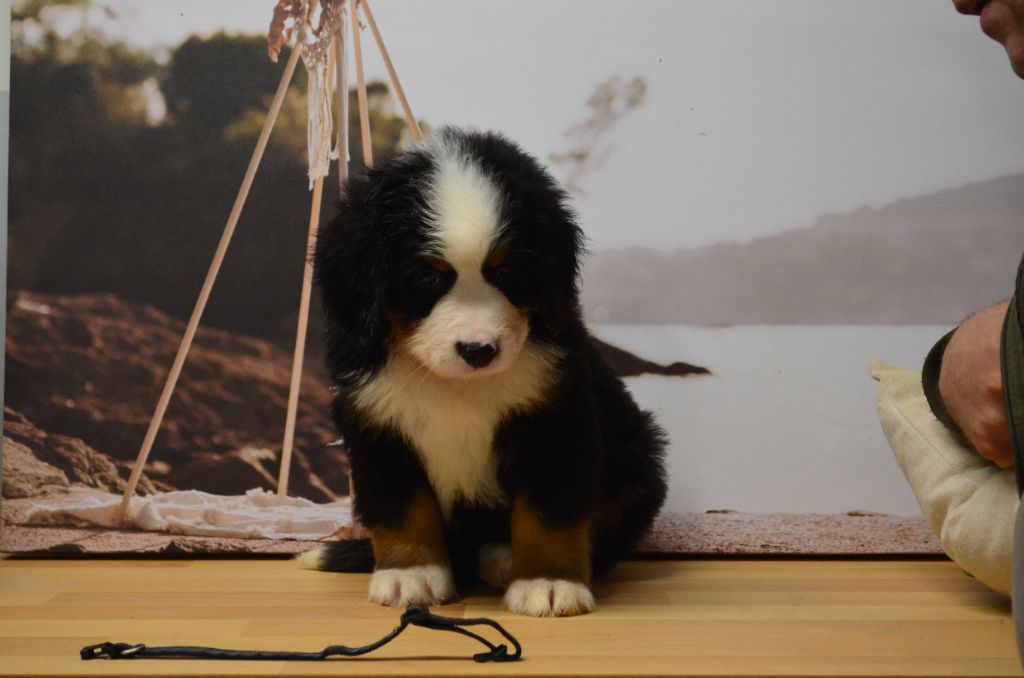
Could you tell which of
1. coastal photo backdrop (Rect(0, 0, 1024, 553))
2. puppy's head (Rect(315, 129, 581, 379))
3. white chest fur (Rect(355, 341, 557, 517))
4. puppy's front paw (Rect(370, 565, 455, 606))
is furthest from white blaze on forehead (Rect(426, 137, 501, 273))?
coastal photo backdrop (Rect(0, 0, 1024, 553))

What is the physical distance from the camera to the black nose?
2074mm

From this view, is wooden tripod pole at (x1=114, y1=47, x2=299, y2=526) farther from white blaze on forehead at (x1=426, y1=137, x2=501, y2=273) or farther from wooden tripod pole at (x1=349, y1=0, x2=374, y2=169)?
white blaze on forehead at (x1=426, y1=137, x2=501, y2=273)

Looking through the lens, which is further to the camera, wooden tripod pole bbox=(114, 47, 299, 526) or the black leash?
wooden tripod pole bbox=(114, 47, 299, 526)

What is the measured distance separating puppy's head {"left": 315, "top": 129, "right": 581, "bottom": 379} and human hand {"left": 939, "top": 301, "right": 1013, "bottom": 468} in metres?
0.85

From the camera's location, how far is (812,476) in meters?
3.01

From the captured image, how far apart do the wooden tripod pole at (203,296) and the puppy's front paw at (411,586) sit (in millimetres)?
1009

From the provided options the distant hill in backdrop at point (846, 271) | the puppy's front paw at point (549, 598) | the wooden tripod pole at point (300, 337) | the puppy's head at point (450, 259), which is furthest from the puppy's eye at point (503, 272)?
the wooden tripod pole at point (300, 337)

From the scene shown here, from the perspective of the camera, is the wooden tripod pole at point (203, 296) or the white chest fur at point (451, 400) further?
the wooden tripod pole at point (203, 296)

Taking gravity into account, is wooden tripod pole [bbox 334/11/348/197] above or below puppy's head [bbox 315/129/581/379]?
above

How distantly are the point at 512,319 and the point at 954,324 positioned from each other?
152 centimetres

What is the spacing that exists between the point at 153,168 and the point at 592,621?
6.01 feet

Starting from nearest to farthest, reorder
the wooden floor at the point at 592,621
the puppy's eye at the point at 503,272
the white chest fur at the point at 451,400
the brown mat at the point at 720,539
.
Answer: the wooden floor at the point at 592,621 < the puppy's eye at the point at 503,272 < the white chest fur at the point at 451,400 < the brown mat at the point at 720,539

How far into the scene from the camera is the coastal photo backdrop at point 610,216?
3.00 metres

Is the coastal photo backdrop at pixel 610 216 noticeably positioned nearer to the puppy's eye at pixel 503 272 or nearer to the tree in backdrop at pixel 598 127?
the tree in backdrop at pixel 598 127
